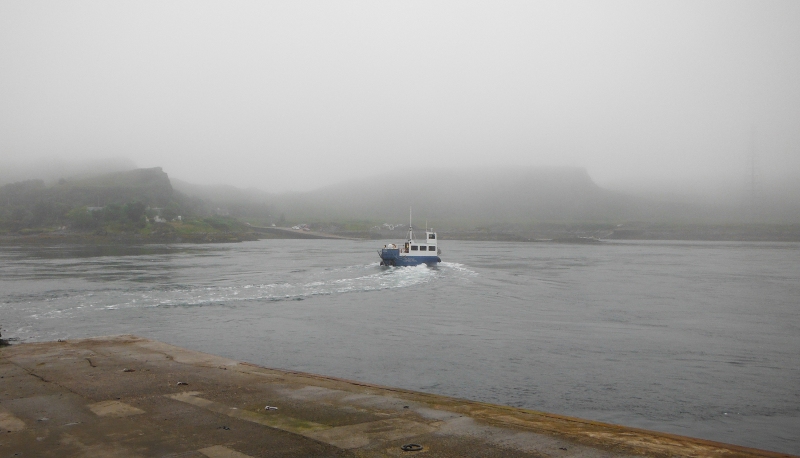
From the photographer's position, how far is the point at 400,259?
61281mm

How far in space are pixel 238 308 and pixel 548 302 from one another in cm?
1970

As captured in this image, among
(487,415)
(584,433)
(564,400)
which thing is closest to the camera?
(584,433)

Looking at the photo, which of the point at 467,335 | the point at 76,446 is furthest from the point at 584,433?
the point at 467,335

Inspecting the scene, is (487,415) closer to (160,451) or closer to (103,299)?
(160,451)

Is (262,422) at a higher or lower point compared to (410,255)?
higher

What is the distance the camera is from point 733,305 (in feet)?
115

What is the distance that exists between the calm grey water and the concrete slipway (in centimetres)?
489

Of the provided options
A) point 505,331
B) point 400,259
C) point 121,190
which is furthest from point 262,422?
point 121,190

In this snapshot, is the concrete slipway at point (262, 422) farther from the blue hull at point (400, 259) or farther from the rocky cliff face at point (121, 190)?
the rocky cliff face at point (121, 190)

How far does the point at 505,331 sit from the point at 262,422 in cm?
1799

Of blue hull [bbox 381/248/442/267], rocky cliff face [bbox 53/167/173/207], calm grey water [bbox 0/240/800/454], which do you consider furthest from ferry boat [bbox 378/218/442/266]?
rocky cliff face [bbox 53/167/173/207]

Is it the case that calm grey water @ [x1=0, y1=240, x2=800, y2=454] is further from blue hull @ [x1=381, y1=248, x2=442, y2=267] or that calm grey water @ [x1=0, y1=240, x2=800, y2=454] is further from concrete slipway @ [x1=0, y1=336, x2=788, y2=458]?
blue hull @ [x1=381, y1=248, x2=442, y2=267]

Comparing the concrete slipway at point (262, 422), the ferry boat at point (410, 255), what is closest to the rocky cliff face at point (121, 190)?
the ferry boat at point (410, 255)

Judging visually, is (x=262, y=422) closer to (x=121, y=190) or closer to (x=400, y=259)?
(x=400, y=259)
